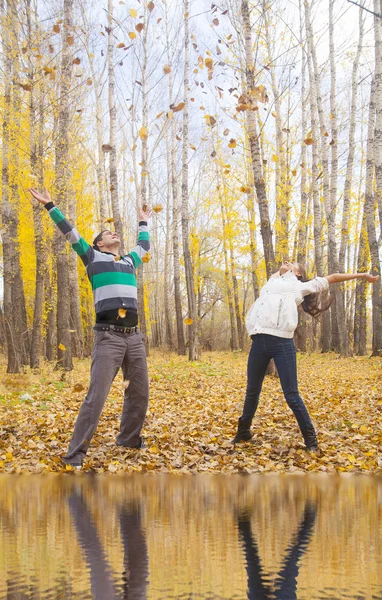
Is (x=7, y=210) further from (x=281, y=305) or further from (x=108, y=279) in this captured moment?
(x=281, y=305)

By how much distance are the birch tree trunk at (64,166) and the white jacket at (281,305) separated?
8.30m

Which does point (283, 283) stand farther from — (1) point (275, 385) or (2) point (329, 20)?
(2) point (329, 20)

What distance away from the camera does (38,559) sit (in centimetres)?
195

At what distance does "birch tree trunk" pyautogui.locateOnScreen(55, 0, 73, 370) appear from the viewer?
40.0 ft

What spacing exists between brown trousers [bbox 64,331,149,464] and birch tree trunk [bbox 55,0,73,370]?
810 centimetres

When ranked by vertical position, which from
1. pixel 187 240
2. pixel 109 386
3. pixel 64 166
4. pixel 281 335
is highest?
pixel 64 166

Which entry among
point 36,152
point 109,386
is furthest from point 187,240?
point 109,386

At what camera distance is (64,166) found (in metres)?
13.1

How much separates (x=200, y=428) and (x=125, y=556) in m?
4.62

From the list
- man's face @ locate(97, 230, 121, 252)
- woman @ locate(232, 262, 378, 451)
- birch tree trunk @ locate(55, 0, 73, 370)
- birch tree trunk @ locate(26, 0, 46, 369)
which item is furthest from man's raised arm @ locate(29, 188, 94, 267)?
birch tree trunk @ locate(26, 0, 46, 369)

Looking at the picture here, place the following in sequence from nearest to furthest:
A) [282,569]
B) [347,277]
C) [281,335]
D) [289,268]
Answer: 1. [282,569]
2. [281,335]
3. [347,277]
4. [289,268]

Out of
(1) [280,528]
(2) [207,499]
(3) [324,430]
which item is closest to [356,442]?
(3) [324,430]

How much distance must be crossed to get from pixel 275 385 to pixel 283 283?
19.6 ft

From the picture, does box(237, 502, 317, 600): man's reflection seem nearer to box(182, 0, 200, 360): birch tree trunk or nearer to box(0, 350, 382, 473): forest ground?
box(0, 350, 382, 473): forest ground
